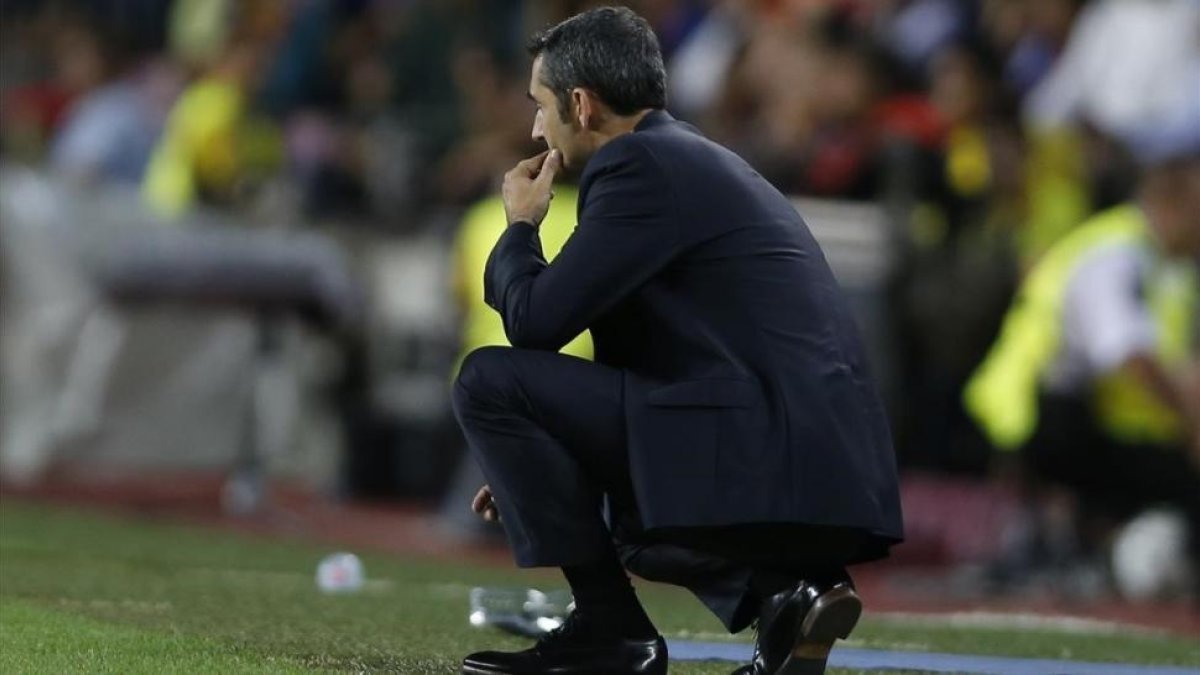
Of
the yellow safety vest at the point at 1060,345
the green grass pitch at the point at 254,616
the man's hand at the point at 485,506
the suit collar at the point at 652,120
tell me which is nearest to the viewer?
the suit collar at the point at 652,120

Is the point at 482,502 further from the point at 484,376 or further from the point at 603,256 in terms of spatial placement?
the point at 603,256

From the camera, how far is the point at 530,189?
5465 mm

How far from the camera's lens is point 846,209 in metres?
12.0

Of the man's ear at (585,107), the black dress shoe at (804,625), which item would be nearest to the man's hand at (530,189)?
the man's ear at (585,107)

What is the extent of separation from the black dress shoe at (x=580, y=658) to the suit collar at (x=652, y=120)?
105 centimetres

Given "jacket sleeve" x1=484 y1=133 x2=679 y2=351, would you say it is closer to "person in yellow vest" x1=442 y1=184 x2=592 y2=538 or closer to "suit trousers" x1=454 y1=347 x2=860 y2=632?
"suit trousers" x1=454 y1=347 x2=860 y2=632

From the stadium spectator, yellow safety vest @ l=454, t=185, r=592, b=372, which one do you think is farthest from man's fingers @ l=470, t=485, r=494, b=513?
the stadium spectator

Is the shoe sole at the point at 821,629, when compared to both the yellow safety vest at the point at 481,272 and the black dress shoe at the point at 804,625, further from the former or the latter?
the yellow safety vest at the point at 481,272

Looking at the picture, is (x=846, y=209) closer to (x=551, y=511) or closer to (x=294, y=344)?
(x=294, y=344)

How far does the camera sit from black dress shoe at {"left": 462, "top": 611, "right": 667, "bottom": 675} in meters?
5.35

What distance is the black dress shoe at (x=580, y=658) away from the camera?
17.6 feet

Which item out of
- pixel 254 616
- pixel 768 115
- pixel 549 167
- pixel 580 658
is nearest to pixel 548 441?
pixel 580 658

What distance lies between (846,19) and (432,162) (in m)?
2.89

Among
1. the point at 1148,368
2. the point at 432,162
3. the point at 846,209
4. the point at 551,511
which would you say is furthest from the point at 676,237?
the point at 432,162
